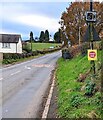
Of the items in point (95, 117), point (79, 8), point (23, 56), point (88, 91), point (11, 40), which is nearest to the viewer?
point (95, 117)

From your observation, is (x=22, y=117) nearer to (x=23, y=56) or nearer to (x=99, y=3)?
(x=99, y=3)

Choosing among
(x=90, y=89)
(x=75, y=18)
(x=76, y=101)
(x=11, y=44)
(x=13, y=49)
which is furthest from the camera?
(x=11, y=44)

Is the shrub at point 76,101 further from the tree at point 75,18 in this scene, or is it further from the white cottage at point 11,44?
the white cottage at point 11,44

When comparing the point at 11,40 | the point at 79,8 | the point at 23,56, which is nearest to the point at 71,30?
the point at 79,8

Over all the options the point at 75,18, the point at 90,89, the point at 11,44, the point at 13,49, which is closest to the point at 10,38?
the point at 11,44

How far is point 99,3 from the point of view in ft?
206

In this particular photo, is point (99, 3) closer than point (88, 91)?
No

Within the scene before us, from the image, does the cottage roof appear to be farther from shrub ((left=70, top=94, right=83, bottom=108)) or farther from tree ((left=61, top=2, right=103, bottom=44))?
shrub ((left=70, top=94, right=83, bottom=108))

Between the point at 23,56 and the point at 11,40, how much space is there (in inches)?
948

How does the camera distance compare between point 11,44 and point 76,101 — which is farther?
point 11,44

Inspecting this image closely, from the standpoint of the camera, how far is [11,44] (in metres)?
91.6

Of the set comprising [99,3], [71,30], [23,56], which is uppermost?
[99,3]

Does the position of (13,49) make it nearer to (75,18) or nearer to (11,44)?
(11,44)

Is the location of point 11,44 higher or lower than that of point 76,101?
higher
